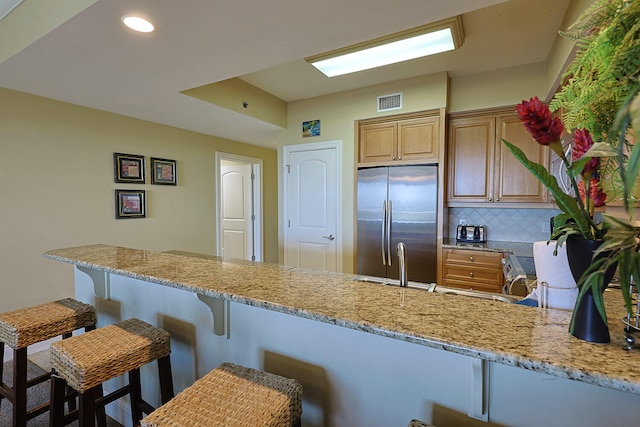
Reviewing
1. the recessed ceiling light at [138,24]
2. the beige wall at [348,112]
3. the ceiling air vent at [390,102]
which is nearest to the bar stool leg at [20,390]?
the recessed ceiling light at [138,24]

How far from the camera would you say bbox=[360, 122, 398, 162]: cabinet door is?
3.27 meters

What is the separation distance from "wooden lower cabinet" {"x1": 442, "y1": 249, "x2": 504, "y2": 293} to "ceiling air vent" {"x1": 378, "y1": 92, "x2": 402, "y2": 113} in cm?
160

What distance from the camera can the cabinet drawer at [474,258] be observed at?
2779mm

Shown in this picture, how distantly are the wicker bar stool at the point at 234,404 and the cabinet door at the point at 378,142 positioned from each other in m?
2.74

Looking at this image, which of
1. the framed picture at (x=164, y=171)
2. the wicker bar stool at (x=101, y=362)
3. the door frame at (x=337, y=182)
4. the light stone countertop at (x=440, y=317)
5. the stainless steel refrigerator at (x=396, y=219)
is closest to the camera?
the light stone countertop at (x=440, y=317)

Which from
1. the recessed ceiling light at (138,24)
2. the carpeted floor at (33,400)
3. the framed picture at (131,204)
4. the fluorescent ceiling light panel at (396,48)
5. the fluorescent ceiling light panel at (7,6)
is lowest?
the carpeted floor at (33,400)

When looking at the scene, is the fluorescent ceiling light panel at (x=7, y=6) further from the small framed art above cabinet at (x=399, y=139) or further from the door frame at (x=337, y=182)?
the small framed art above cabinet at (x=399, y=139)

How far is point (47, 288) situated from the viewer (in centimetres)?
266

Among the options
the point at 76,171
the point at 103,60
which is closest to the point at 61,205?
the point at 76,171

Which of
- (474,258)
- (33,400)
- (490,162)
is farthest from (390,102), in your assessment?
(33,400)

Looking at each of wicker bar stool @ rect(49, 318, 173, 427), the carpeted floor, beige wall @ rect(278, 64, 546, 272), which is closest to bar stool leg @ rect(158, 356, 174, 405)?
wicker bar stool @ rect(49, 318, 173, 427)

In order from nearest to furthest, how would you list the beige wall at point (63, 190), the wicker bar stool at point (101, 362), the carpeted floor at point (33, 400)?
the wicker bar stool at point (101, 362)
the carpeted floor at point (33, 400)
the beige wall at point (63, 190)

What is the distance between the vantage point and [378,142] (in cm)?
335

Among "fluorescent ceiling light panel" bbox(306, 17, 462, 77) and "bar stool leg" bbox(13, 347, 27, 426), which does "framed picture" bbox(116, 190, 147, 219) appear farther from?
"fluorescent ceiling light panel" bbox(306, 17, 462, 77)
